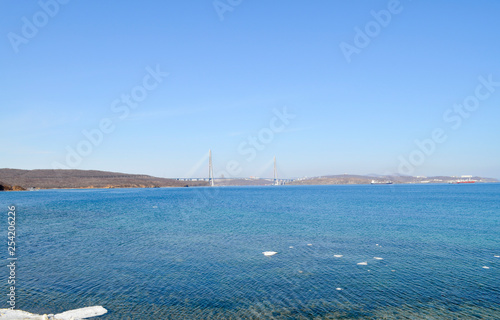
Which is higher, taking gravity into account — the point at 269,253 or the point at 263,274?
the point at 269,253

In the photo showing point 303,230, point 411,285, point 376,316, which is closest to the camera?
point 376,316

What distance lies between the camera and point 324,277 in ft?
54.2

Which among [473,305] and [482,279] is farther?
[482,279]

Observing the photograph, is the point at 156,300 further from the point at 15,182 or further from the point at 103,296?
the point at 15,182

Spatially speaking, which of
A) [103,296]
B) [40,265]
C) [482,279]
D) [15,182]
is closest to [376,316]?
[482,279]

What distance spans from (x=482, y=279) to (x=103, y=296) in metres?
18.9

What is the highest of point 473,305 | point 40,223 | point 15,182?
point 15,182

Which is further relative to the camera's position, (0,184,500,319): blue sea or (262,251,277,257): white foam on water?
(262,251,277,257): white foam on water

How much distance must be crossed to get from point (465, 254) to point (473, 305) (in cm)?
1027

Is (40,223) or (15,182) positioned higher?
(15,182)

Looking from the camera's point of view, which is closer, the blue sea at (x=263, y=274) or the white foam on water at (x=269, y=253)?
the blue sea at (x=263, y=274)

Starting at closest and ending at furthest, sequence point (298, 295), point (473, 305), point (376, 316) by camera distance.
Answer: point (376, 316) < point (473, 305) < point (298, 295)

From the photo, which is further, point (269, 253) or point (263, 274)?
point (269, 253)

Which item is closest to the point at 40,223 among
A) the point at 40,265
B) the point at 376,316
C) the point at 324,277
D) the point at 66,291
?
the point at 40,265
